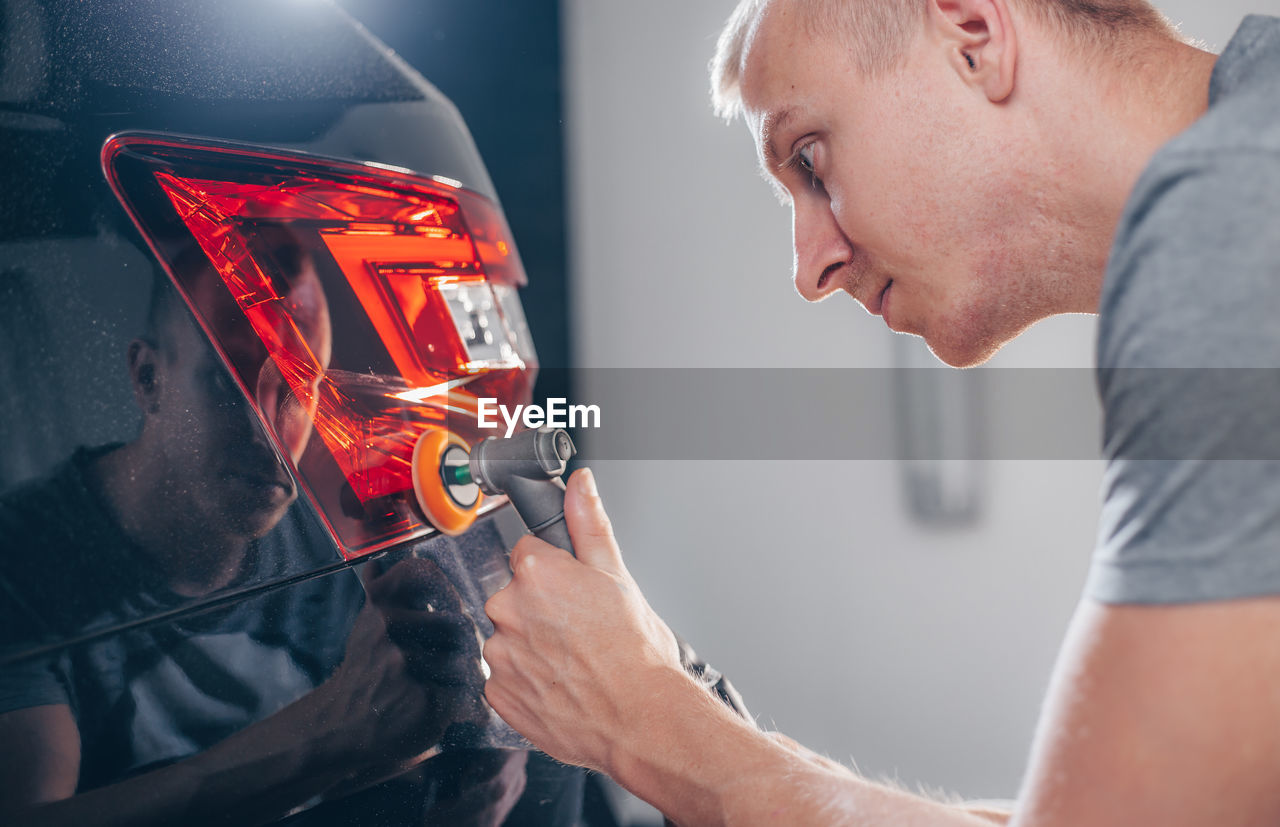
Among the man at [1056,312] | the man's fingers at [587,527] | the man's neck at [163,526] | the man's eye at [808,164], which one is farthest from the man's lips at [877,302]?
the man's neck at [163,526]

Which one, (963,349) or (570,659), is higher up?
(963,349)

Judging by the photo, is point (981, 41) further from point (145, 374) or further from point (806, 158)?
point (145, 374)

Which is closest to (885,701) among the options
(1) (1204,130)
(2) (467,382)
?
(2) (467,382)

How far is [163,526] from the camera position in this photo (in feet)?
1.60

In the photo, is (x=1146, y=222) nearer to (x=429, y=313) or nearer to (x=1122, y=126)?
(x=1122, y=126)

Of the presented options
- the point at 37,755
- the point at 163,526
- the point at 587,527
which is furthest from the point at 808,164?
the point at 37,755

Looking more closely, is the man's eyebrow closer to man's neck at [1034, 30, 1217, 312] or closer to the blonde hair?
the blonde hair

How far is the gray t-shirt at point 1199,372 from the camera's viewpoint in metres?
0.42

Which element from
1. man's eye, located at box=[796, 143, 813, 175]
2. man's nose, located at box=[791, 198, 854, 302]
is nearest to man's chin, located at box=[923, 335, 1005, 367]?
man's nose, located at box=[791, 198, 854, 302]

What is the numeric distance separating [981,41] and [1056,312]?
316 mm

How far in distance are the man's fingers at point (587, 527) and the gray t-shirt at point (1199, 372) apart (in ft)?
1.31

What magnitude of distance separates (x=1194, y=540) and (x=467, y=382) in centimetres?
57

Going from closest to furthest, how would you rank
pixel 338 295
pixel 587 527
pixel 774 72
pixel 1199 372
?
pixel 1199 372
pixel 338 295
pixel 587 527
pixel 774 72

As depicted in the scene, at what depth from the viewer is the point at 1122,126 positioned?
30.1 inches
